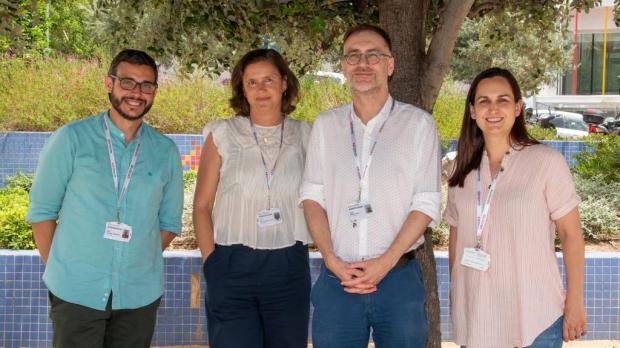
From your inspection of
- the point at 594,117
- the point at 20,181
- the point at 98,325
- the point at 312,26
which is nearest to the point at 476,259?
the point at 98,325

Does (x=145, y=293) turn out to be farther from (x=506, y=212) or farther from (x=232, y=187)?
(x=506, y=212)

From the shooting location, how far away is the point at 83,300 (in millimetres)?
3074

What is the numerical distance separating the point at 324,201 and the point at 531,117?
25.4 m

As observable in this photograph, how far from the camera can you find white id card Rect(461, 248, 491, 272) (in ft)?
9.87

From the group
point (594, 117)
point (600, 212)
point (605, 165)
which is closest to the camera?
point (600, 212)

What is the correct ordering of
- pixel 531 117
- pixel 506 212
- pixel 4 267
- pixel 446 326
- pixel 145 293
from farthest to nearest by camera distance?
1. pixel 531 117
2. pixel 446 326
3. pixel 4 267
4. pixel 145 293
5. pixel 506 212

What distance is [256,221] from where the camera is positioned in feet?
11.0

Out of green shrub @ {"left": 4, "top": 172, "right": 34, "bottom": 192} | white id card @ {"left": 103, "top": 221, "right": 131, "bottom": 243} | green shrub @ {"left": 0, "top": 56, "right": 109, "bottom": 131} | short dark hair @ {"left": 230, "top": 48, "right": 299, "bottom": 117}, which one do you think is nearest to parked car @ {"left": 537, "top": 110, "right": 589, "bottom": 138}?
green shrub @ {"left": 0, "top": 56, "right": 109, "bottom": 131}

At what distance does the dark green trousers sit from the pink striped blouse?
151 cm

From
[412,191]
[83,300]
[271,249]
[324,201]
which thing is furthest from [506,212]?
[83,300]

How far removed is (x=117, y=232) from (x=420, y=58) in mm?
2423

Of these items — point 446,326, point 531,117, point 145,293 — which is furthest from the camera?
point 531,117

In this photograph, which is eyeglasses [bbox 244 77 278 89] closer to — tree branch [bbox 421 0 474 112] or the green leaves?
tree branch [bbox 421 0 474 112]

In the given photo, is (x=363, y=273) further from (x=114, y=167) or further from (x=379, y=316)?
(x=114, y=167)
